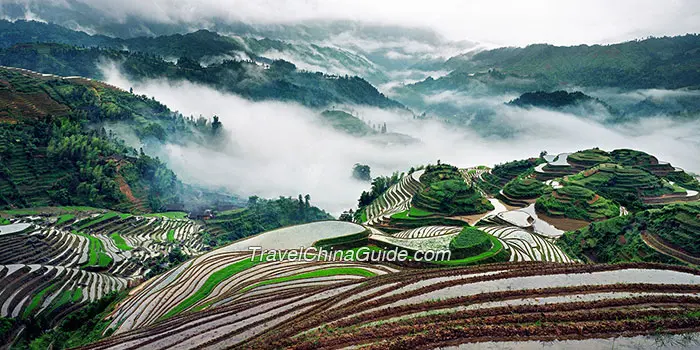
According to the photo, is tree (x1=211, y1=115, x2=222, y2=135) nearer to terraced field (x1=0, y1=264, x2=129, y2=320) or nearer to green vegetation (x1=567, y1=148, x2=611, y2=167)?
terraced field (x1=0, y1=264, x2=129, y2=320)

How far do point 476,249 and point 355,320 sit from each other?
17255 mm

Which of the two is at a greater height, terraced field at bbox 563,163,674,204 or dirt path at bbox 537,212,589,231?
terraced field at bbox 563,163,674,204

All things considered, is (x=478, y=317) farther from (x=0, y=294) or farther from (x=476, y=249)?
(x=0, y=294)

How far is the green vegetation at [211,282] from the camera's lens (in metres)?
19.7

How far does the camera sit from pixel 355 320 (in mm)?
9664

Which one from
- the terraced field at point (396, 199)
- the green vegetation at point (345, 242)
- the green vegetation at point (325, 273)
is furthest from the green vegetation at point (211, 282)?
the terraced field at point (396, 199)

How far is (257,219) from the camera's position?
7625 centimetres

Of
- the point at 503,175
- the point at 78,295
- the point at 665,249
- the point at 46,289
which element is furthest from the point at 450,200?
the point at 46,289

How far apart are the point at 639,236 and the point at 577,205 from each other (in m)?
14.6

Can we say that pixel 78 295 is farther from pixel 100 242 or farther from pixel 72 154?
pixel 72 154

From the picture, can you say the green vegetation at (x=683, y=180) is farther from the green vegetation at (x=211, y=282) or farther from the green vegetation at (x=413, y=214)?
the green vegetation at (x=211, y=282)

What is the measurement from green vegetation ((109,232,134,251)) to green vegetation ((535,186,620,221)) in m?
53.0

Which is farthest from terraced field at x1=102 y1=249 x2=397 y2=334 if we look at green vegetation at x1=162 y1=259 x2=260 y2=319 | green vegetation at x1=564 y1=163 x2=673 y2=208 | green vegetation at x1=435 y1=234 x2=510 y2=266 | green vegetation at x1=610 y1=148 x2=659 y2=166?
green vegetation at x1=610 y1=148 x2=659 y2=166

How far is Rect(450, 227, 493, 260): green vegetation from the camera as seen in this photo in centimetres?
2433
